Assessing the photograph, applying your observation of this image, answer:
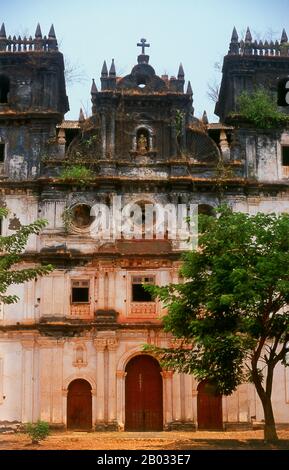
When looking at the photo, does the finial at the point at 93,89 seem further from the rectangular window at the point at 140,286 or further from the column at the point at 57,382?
the column at the point at 57,382

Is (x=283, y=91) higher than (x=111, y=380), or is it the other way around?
(x=283, y=91)

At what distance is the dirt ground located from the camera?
17.6 m

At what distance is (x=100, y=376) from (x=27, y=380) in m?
2.59

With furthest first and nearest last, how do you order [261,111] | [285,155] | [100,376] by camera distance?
[285,155], [261,111], [100,376]

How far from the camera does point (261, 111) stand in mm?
25906

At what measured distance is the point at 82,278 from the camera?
965 inches

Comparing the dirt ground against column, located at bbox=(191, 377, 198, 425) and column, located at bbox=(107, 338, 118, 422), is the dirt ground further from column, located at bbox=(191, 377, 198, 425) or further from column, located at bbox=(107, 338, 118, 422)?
column, located at bbox=(107, 338, 118, 422)

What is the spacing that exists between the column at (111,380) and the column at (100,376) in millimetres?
245

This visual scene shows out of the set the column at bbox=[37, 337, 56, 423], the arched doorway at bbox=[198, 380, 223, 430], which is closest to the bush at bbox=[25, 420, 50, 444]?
the column at bbox=[37, 337, 56, 423]

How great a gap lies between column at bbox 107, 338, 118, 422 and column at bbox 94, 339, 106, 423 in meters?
0.24

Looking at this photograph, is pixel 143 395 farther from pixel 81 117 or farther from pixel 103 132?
pixel 81 117

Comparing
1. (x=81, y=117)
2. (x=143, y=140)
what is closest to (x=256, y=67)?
(x=143, y=140)
